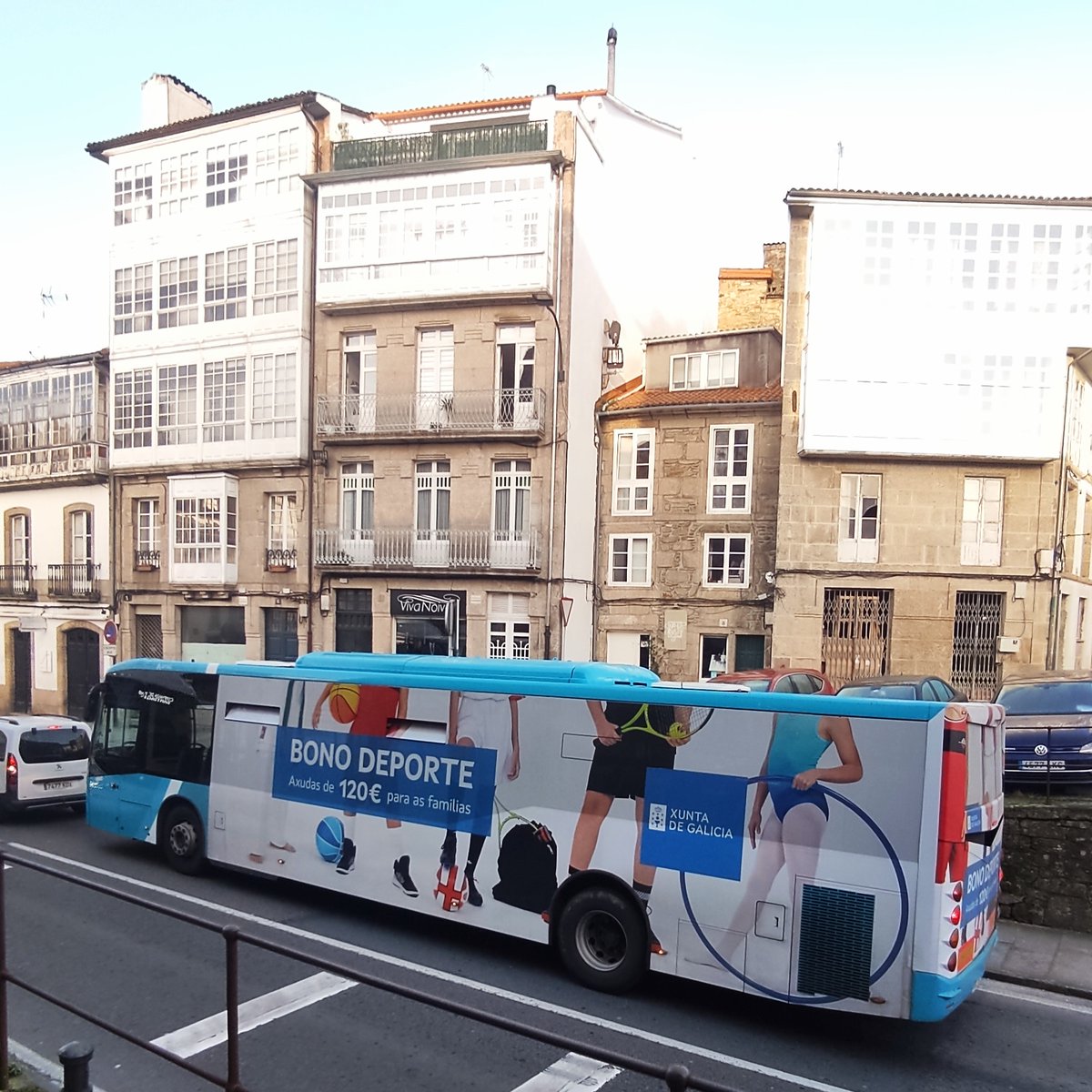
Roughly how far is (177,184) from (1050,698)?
27008 millimetres

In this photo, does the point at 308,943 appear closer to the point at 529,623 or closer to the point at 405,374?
the point at 529,623

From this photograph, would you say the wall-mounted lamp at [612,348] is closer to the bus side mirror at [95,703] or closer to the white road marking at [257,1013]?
the bus side mirror at [95,703]

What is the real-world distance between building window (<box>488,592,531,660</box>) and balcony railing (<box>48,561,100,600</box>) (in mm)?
14273

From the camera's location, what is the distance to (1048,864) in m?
9.22

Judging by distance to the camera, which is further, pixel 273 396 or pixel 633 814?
pixel 273 396

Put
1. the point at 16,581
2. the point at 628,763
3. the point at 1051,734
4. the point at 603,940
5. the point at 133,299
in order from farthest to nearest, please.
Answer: the point at 16,581, the point at 133,299, the point at 1051,734, the point at 603,940, the point at 628,763

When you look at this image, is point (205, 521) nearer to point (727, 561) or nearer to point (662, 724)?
point (727, 561)

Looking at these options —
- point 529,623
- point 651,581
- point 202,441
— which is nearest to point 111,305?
point 202,441

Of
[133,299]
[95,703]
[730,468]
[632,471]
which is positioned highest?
[133,299]

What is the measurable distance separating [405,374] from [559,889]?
18709mm

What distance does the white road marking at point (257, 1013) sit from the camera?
6117 mm

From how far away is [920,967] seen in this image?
19.4 ft

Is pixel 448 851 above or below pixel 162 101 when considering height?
below

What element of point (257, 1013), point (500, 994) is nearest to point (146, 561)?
point (257, 1013)
